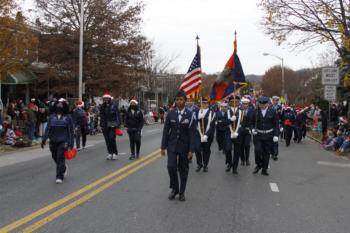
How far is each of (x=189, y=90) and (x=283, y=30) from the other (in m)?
9.02

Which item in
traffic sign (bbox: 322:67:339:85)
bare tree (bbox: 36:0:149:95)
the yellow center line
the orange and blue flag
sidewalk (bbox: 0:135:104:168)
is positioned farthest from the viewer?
bare tree (bbox: 36:0:149:95)

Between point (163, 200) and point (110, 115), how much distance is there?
6.29 m

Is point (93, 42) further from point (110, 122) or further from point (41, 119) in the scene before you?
point (110, 122)

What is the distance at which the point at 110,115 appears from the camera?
14039mm

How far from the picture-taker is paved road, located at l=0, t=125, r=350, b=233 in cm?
656

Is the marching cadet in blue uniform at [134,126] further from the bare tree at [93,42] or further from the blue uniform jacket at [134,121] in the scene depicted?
the bare tree at [93,42]

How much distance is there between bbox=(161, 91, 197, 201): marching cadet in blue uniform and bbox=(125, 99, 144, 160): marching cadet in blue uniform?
599 centimetres

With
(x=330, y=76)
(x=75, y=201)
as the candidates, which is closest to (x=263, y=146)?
(x=75, y=201)

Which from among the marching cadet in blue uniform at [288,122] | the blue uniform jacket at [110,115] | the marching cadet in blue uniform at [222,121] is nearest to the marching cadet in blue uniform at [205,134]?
the marching cadet in blue uniform at [222,121]

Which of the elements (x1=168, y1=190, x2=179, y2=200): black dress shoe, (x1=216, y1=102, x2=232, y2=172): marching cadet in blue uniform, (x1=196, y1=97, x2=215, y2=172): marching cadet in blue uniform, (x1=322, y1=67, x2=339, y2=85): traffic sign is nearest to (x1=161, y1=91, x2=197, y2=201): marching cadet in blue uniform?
(x1=168, y1=190, x2=179, y2=200): black dress shoe

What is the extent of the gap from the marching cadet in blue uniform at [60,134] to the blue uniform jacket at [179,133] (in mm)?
2738

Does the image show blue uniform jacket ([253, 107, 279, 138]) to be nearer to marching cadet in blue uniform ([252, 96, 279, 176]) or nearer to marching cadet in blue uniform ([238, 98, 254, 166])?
marching cadet in blue uniform ([252, 96, 279, 176])

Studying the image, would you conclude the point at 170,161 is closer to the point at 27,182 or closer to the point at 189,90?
the point at 27,182

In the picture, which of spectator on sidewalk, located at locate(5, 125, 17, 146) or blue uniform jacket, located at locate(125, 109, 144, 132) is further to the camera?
spectator on sidewalk, located at locate(5, 125, 17, 146)
